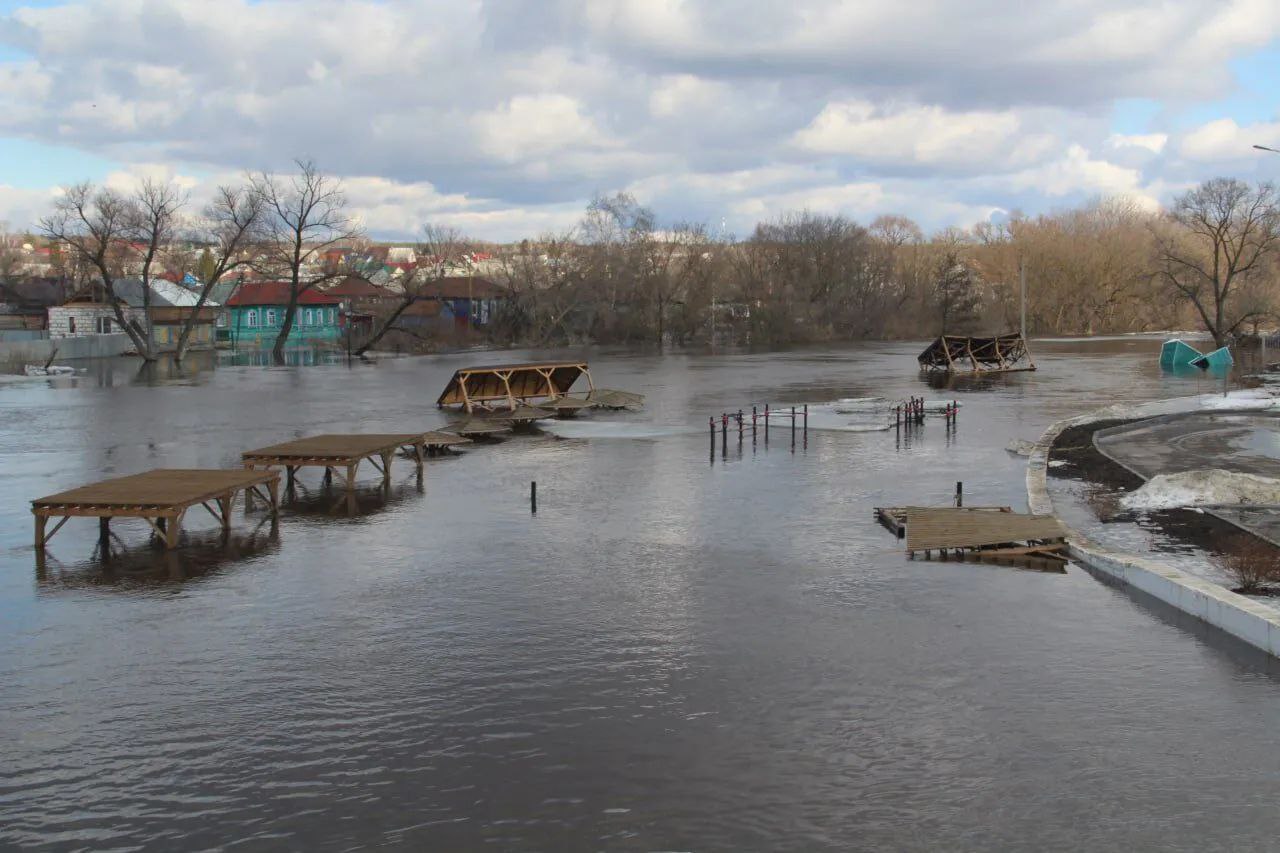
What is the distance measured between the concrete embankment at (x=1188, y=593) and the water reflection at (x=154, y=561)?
13.6 metres

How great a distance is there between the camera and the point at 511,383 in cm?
4778

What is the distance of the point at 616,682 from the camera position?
43.6ft

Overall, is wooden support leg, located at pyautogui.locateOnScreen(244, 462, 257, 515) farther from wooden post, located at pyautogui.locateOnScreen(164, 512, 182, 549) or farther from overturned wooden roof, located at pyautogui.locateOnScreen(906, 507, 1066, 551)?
overturned wooden roof, located at pyautogui.locateOnScreen(906, 507, 1066, 551)

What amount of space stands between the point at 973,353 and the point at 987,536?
54.3 meters

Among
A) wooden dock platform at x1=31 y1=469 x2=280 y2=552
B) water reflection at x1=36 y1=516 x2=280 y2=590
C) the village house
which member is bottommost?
water reflection at x1=36 y1=516 x2=280 y2=590

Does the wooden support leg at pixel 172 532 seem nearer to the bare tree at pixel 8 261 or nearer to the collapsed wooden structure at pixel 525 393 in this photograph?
the collapsed wooden structure at pixel 525 393

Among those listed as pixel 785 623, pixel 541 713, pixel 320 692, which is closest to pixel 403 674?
pixel 320 692

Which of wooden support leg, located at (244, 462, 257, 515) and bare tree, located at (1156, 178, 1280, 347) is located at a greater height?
bare tree, located at (1156, 178, 1280, 347)

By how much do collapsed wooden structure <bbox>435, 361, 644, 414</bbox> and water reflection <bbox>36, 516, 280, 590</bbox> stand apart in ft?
69.2

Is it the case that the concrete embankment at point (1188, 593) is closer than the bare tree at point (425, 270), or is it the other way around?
the concrete embankment at point (1188, 593)

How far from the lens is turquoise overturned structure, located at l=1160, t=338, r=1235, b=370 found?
219 ft

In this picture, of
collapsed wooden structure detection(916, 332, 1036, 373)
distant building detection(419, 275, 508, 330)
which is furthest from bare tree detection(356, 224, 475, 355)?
collapsed wooden structure detection(916, 332, 1036, 373)

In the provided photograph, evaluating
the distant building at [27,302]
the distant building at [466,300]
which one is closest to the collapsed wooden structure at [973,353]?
the distant building at [466,300]

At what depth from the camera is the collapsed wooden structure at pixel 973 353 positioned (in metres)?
70.2
